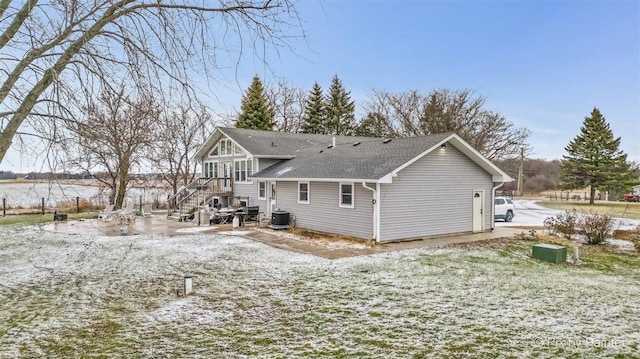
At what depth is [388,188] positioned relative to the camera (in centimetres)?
1288

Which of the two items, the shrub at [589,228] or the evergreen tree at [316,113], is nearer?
the shrub at [589,228]

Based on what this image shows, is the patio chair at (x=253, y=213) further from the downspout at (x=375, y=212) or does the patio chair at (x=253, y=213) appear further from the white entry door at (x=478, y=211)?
the white entry door at (x=478, y=211)

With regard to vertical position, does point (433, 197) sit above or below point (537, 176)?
below

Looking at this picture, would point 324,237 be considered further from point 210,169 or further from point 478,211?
point 210,169

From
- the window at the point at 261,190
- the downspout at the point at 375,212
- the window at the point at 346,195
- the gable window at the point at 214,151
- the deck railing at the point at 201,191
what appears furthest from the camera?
the gable window at the point at 214,151

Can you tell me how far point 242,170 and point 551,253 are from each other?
1481cm

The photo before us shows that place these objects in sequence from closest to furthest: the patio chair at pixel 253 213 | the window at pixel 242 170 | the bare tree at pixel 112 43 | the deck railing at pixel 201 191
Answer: the bare tree at pixel 112 43, the patio chair at pixel 253 213, the deck railing at pixel 201 191, the window at pixel 242 170

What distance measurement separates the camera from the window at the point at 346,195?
13625 mm

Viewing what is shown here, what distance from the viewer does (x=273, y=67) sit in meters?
4.54

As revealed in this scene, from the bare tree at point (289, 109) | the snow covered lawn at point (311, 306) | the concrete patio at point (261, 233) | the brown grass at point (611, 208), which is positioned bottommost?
the snow covered lawn at point (311, 306)

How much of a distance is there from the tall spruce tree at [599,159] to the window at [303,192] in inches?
1248

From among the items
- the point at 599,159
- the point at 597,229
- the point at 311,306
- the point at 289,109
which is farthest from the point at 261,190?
the point at 599,159

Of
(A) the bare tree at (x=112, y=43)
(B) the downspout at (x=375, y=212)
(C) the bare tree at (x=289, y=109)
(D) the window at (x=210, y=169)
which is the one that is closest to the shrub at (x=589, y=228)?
(B) the downspout at (x=375, y=212)

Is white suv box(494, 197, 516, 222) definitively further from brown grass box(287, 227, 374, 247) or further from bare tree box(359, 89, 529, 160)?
bare tree box(359, 89, 529, 160)
